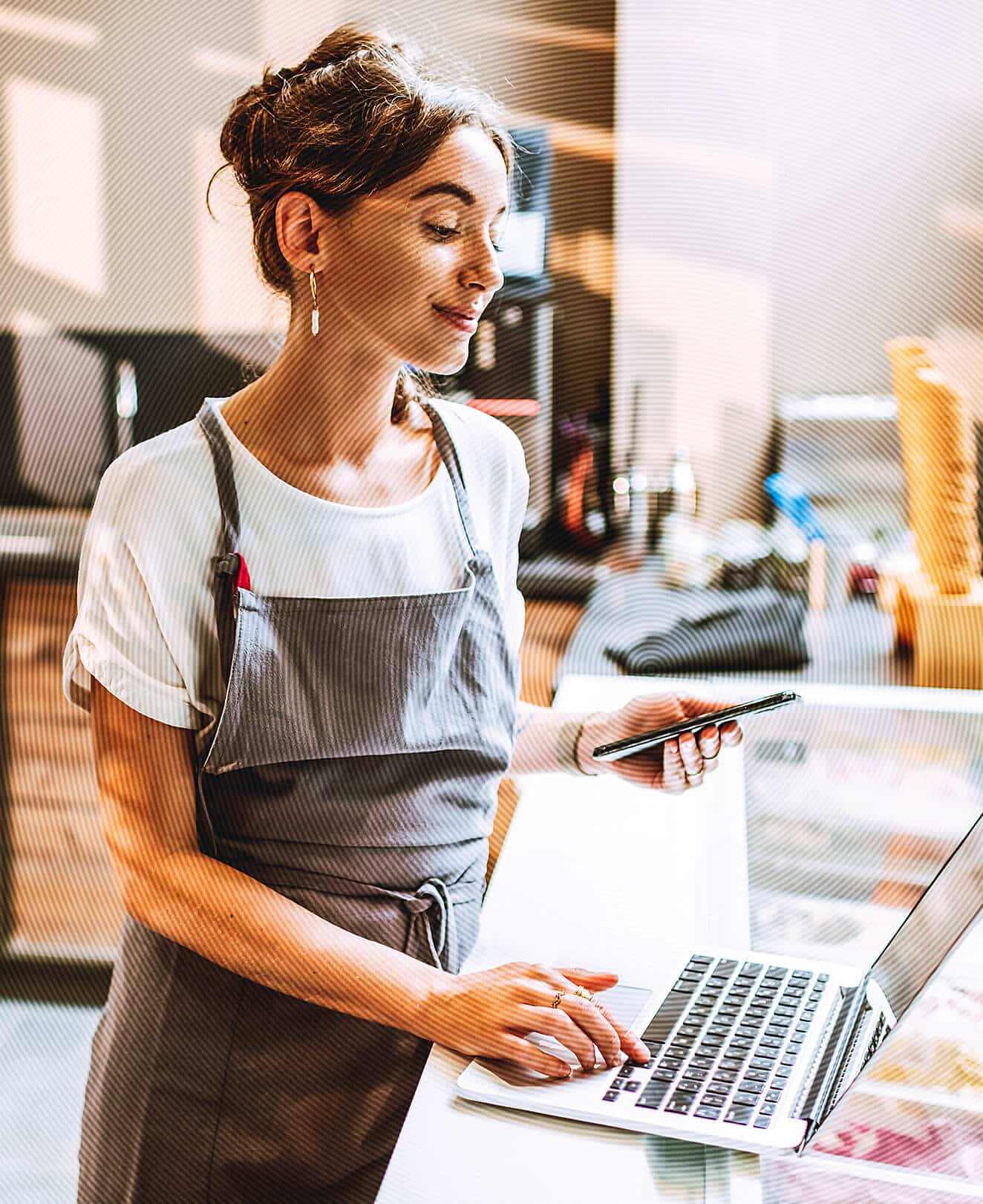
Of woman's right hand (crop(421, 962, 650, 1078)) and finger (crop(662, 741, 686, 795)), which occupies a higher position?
finger (crop(662, 741, 686, 795))

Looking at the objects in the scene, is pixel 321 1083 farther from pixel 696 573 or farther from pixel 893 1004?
pixel 696 573

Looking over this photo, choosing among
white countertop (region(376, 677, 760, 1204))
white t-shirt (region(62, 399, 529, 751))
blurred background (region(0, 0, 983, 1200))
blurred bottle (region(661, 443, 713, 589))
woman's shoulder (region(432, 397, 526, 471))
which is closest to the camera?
white countertop (region(376, 677, 760, 1204))

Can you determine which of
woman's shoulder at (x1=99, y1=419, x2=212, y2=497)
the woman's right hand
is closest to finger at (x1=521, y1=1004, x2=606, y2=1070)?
the woman's right hand

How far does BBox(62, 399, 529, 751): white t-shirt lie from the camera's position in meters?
0.43

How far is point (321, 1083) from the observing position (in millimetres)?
488

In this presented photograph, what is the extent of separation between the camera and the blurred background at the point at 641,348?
652mm

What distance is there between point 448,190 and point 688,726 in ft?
0.82

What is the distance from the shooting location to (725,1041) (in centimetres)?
39

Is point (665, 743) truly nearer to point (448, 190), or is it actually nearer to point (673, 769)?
point (673, 769)

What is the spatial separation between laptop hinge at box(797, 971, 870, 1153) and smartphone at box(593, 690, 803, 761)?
0.11 meters

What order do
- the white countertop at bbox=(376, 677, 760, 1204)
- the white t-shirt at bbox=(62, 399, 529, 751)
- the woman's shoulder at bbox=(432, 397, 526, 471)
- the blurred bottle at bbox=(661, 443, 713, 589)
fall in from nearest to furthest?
the white countertop at bbox=(376, 677, 760, 1204), the white t-shirt at bbox=(62, 399, 529, 751), the woman's shoulder at bbox=(432, 397, 526, 471), the blurred bottle at bbox=(661, 443, 713, 589)

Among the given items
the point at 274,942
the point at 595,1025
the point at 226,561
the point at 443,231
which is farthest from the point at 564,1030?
the point at 443,231

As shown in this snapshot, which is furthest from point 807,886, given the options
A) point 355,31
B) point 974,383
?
point 355,31

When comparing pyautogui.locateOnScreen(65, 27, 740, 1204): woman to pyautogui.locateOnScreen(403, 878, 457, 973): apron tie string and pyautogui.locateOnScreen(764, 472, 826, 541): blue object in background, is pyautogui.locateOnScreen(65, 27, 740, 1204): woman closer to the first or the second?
pyautogui.locateOnScreen(403, 878, 457, 973): apron tie string
